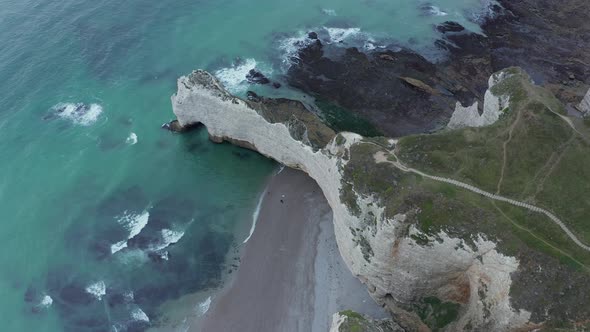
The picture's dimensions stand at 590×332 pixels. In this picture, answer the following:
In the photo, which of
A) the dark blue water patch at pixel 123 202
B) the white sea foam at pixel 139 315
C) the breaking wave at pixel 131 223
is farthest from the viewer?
the dark blue water patch at pixel 123 202

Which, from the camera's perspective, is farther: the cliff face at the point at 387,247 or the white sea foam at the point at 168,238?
the white sea foam at the point at 168,238

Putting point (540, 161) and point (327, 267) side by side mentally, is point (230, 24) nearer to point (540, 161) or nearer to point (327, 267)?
point (327, 267)

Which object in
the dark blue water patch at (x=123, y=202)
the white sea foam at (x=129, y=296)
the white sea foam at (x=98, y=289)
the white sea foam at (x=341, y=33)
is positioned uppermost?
the white sea foam at (x=341, y=33)

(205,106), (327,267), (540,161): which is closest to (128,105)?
(205,106)

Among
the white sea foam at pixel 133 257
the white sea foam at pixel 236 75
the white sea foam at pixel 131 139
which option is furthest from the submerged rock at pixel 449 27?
the white sea foam at pixel 133 257

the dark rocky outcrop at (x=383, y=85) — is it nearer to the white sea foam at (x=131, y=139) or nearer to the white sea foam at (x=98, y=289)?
the white sea foam at (x=131, y=139)

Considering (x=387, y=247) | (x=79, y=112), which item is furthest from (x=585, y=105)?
(x=79, y=112)
